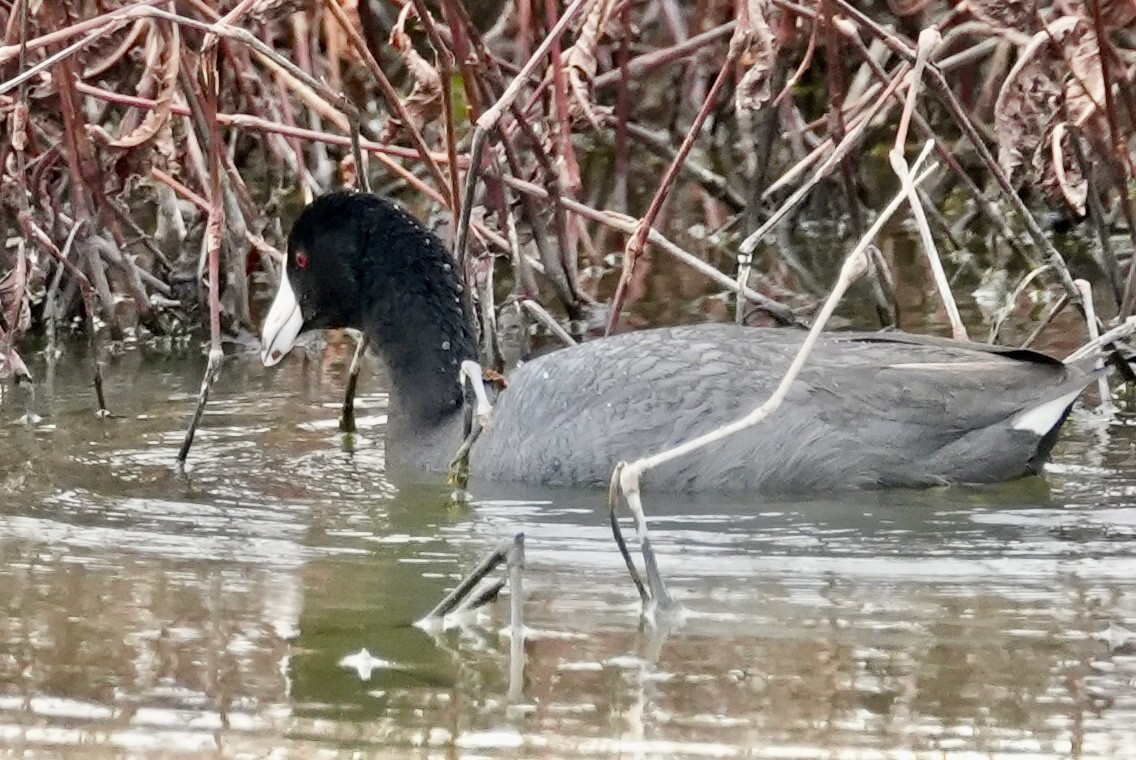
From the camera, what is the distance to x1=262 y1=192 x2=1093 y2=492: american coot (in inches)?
193

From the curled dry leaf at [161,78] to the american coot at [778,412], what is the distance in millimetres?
1026

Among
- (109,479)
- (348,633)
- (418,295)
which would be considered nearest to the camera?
(348,633)

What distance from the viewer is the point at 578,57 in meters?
5.43

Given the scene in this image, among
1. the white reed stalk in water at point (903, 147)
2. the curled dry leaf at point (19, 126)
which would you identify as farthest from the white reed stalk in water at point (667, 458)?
the curled dry leaf at point (19, 126)

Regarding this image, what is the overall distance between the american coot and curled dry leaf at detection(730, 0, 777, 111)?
0.58 metres

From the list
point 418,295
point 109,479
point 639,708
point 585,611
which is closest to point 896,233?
point 418,295

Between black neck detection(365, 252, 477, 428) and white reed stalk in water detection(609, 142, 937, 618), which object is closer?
white reed stalk in water detection(609, 142, 937, 618)

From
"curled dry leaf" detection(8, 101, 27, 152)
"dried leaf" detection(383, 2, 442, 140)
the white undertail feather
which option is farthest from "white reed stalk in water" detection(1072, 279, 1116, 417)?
"curled dry leaf" detection(8, 101, 27, 152)

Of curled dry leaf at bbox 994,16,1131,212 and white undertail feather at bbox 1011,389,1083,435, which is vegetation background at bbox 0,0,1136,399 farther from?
white undertail feather at bbox 1011,389,1083,435

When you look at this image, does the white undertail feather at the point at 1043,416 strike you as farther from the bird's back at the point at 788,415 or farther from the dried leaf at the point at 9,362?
the dried leaf at the point at 9,362

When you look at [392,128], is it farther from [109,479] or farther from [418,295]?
[109,479]

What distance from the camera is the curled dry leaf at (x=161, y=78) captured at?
16.9 feet

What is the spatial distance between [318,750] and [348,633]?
69cm

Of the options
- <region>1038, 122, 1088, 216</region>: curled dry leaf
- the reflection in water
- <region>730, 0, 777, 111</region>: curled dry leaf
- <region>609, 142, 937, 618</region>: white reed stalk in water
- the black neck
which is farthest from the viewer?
the black neck
